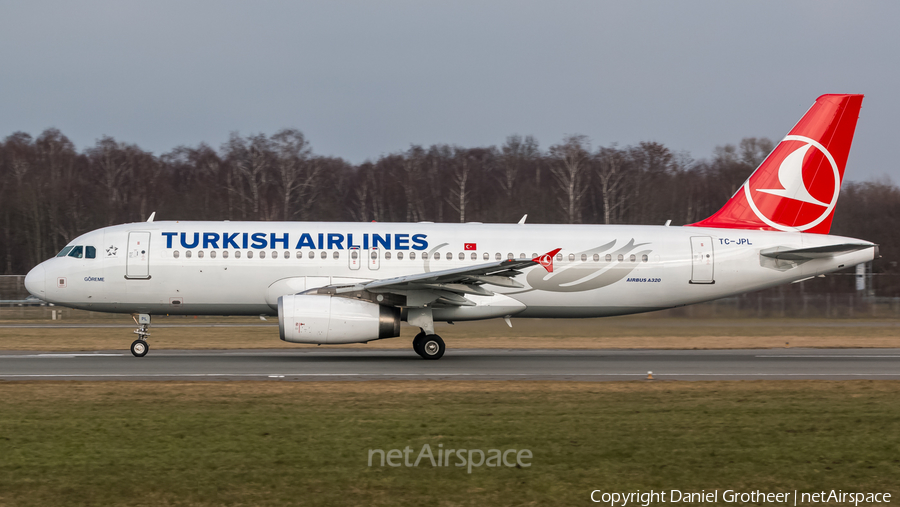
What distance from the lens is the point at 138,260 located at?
20.1 meters

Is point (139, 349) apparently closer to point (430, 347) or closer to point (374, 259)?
point (374, 259)

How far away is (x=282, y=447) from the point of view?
9008 mm

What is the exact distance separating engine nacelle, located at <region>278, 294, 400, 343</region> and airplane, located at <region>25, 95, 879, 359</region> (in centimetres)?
4

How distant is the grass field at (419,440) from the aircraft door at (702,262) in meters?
7.73

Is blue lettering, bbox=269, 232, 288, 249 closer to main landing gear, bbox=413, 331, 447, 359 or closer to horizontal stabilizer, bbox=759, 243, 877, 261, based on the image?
main landing gear, bbox=413, 331, 447, 359

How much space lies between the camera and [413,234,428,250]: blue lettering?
20766 mm

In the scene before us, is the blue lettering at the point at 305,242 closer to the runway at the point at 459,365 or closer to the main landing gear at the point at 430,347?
the runway at the point at 459,365

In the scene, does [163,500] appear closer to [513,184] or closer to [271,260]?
[271,260]

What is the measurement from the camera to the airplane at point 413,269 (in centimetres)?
1944

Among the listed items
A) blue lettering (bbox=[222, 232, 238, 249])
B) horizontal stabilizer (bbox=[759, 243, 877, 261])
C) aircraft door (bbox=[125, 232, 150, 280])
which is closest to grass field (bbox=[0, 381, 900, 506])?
aircraft door (bbox=[125, 232, 150, 280])

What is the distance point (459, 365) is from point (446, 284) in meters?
1.94

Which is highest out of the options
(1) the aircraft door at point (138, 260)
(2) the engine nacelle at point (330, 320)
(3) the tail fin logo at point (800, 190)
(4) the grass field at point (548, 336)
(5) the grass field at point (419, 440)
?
(3) the tail fin logo at point (800, 190)

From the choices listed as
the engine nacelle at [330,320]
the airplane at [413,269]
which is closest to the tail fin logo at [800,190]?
the airplane at [413,269]

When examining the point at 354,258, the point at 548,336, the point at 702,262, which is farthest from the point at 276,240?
the point at 702,262
